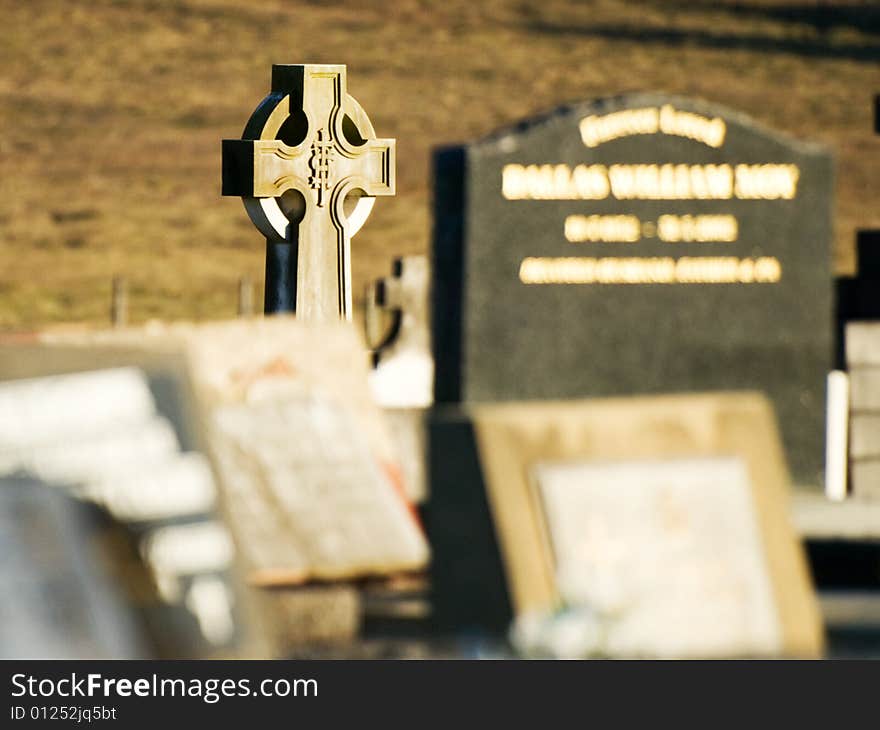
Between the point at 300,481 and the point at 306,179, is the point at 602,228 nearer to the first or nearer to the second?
the point at 306,179

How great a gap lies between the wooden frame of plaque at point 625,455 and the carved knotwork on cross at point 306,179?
516cm

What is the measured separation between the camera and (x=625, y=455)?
5660 millimetres

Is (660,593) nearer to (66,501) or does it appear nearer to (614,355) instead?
(66,501)

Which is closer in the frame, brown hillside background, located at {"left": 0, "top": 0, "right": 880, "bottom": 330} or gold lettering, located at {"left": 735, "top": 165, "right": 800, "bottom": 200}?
gold lettering, located at {"left": 735, "top": 165, "right": 800, "bottom": 200}

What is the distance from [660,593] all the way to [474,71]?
1118 inches

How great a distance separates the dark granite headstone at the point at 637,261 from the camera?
912 centimetres

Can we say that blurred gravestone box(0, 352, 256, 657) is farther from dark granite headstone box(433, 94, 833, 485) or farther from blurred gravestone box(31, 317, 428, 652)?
dark granite headstone box(433, 94, 833, 485)

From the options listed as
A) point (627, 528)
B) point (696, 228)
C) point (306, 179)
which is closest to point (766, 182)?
point (696, 228)

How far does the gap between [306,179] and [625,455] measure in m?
5.44

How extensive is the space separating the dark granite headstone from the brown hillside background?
12154 mm

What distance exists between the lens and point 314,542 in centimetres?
656

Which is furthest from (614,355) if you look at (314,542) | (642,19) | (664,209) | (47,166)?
(642,19)

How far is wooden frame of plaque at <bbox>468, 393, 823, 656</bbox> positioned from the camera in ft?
18.2

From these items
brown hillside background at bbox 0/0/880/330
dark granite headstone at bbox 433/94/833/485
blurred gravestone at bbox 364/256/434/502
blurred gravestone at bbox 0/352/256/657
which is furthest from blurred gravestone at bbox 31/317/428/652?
brown hillside background at bbox 0/0/880/330
